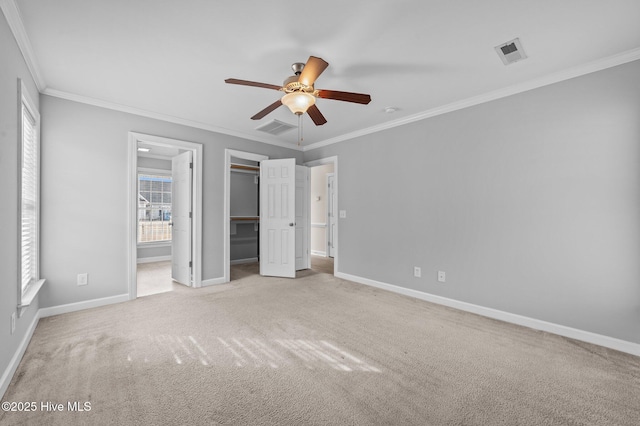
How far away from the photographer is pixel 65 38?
223 cm

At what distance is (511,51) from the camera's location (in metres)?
2.35

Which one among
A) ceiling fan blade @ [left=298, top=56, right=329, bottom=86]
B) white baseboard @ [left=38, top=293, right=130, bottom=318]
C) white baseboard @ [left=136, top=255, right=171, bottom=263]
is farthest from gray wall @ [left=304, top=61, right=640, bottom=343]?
white baseboard @ [left=136, top=255, right=171, bottom=263]

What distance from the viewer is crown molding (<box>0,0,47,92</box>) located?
1.84 m

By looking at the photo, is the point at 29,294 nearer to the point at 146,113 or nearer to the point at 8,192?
the point at 8,192

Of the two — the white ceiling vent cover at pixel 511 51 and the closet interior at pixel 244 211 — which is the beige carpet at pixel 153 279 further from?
the white ceiling vent cover at pixel 511 51

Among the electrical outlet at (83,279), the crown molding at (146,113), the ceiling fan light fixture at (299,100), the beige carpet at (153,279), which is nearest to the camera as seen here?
the ceiling fan light fixture at (299,100)

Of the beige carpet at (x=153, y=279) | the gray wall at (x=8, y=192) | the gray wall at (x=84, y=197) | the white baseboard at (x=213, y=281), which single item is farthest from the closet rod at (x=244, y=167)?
the gray wall at (x=8, y=192)

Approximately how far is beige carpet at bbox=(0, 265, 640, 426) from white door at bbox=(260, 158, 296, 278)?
1.72 metres

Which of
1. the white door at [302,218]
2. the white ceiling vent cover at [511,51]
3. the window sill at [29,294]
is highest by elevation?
the white ceiling vent cover at [511,51]

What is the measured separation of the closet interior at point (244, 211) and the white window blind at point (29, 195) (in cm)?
339

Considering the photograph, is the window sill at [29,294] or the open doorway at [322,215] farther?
the open doorway at [322,215]

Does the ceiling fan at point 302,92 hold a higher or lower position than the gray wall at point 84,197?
higher

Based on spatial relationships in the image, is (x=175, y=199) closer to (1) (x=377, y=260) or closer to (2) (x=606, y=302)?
(1) (x=377, y=260)

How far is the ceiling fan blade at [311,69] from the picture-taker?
2008mm
